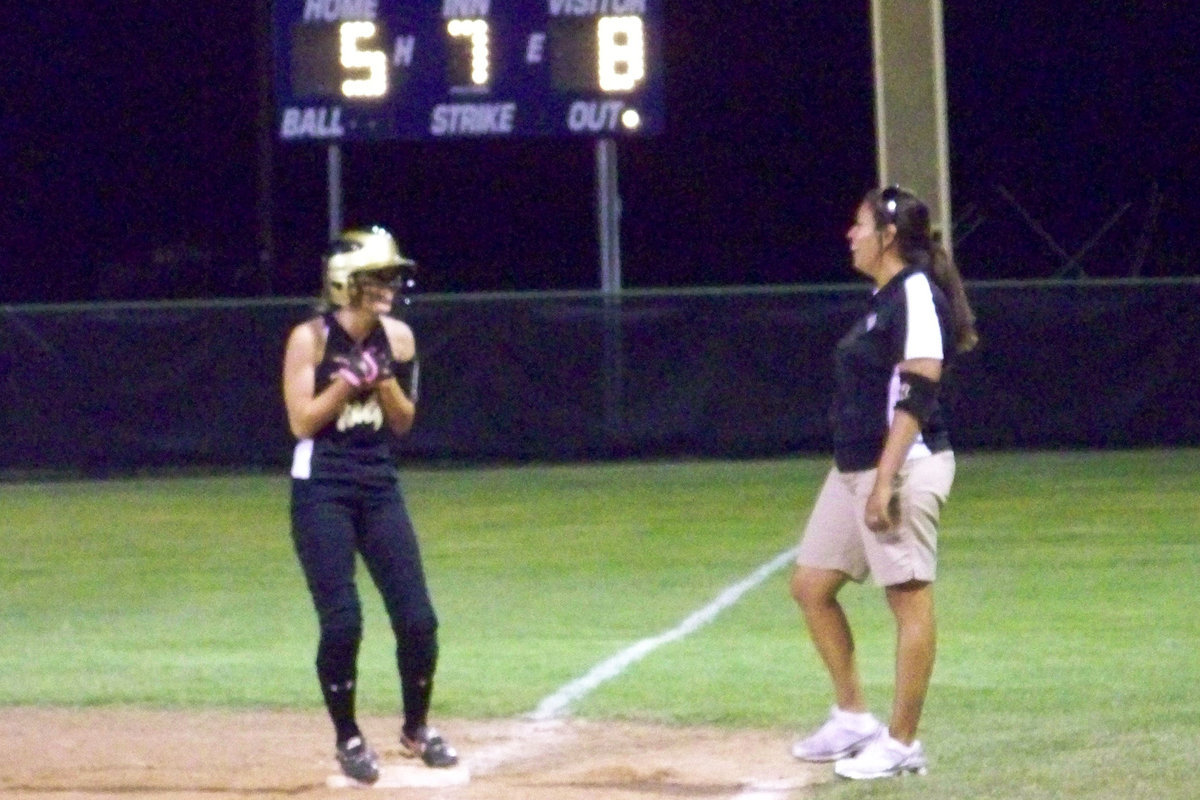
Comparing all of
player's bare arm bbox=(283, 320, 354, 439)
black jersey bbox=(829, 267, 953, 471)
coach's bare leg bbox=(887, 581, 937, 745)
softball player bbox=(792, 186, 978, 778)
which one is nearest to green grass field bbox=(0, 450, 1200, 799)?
coach's bare leg bbox=(887, 581, 937, 745)

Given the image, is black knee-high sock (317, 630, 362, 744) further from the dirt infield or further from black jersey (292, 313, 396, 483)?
black jersey (292, 313, 396, 483)

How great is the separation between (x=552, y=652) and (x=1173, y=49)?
32.1 m

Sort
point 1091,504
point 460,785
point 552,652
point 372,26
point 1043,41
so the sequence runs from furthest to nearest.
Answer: point 1043,41, point 372,26, point 1091,504, point 552,652, point 460,785

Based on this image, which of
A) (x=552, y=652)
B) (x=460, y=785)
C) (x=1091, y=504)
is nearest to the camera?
(x=460, y=785)

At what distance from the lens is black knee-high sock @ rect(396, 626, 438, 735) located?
309 inches

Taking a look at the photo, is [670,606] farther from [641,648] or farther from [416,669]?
[416,669]

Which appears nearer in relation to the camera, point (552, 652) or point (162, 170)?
point (552, 652)

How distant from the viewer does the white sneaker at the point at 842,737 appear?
8023 mm

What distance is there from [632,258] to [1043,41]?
24.3ft

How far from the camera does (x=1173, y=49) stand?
4109 cm

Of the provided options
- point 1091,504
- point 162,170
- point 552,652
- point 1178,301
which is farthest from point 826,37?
point 552,652

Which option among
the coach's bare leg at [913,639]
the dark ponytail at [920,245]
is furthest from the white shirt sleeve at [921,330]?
the coach's bare leg at [913,639]

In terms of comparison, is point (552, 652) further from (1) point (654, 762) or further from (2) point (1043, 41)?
(2) point (1043, 41)

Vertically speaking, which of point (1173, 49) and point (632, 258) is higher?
point (1173, 49)
